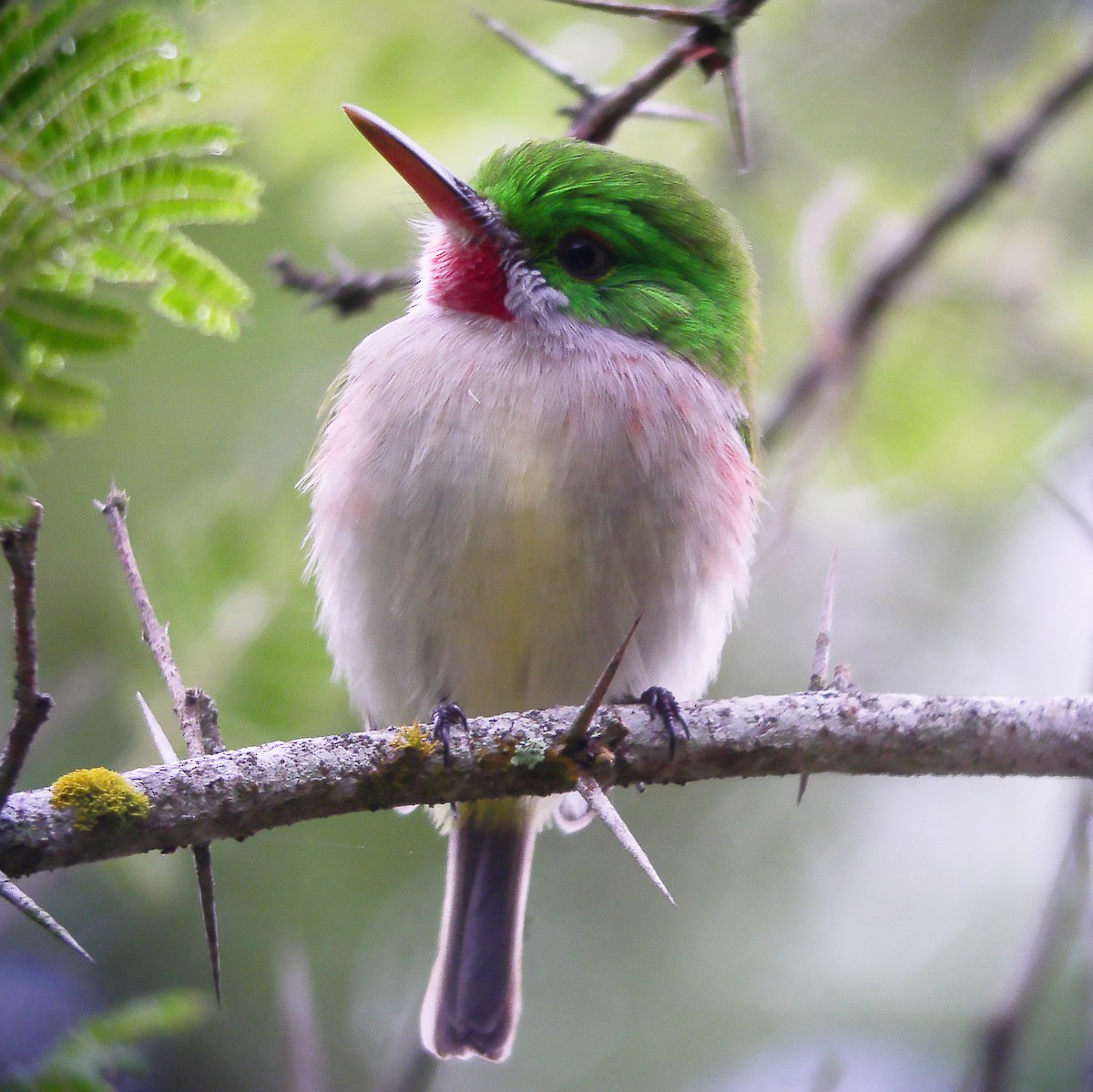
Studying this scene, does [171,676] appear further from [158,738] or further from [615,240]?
[615,240]

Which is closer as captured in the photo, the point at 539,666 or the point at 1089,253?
the point at 539,666

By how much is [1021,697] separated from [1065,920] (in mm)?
448

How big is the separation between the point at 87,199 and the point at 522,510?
4.62 feet

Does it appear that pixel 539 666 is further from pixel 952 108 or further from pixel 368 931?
pixel 952 108

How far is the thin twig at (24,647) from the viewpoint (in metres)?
1.51

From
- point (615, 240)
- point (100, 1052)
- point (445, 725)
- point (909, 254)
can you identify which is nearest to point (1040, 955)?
point (445, 725)

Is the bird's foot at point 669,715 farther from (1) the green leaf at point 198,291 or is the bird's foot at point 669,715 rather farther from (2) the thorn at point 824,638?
(1) the green leaf at point 198,291

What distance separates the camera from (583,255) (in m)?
3.52

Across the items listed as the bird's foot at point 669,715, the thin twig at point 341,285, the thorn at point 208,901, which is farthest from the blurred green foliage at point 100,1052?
the thin twig at point 341,285

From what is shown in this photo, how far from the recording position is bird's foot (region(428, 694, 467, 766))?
2.29 m

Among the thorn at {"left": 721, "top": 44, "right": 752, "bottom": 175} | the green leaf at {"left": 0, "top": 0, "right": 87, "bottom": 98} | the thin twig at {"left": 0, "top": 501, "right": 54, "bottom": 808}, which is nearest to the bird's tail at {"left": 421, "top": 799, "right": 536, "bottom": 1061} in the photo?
the thorn at {"left": 721, "top": 44, "right": 752, "bottom": 175}

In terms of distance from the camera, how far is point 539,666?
3336 millimetres

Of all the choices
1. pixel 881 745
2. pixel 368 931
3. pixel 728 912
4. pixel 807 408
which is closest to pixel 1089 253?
pixel 807 408

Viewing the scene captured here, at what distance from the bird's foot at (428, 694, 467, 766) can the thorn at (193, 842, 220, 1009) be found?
0.45m
